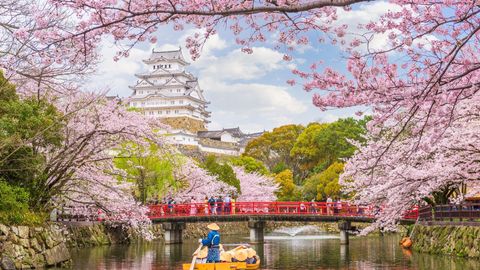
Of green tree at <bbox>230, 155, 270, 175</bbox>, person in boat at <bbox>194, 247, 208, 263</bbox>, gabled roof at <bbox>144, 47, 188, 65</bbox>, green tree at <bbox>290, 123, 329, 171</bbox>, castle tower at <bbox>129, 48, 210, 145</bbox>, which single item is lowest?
person in boat at <bbox>194, 247, 208, 263</bbox>

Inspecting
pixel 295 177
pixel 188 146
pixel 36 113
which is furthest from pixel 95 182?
pixel 188 146

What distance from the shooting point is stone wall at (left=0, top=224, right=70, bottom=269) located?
1364 centimetres

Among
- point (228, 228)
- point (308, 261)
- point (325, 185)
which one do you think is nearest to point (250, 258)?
point (308, 261)

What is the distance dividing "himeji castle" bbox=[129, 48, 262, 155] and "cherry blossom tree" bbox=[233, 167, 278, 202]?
2489cm

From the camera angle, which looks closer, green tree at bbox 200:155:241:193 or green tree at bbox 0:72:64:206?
green tree at bbox 0:72:64:206

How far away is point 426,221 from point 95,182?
43.2ft

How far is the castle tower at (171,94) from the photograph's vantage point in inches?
3066

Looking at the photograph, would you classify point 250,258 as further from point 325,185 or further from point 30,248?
point 325,185

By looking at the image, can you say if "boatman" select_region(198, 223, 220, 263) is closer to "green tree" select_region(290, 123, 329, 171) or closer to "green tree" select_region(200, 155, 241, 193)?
"green tree" select_region(200, 155, 241, 193)

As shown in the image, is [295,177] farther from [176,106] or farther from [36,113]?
[36,113]

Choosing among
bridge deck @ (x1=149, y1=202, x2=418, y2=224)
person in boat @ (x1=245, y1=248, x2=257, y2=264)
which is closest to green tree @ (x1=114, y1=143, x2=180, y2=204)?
bridge deck @ (x1=149, y1=202, x2=418, y2=224)

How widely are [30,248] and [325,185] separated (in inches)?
1331

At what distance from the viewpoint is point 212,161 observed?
4144cm

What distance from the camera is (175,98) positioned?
257 ft
